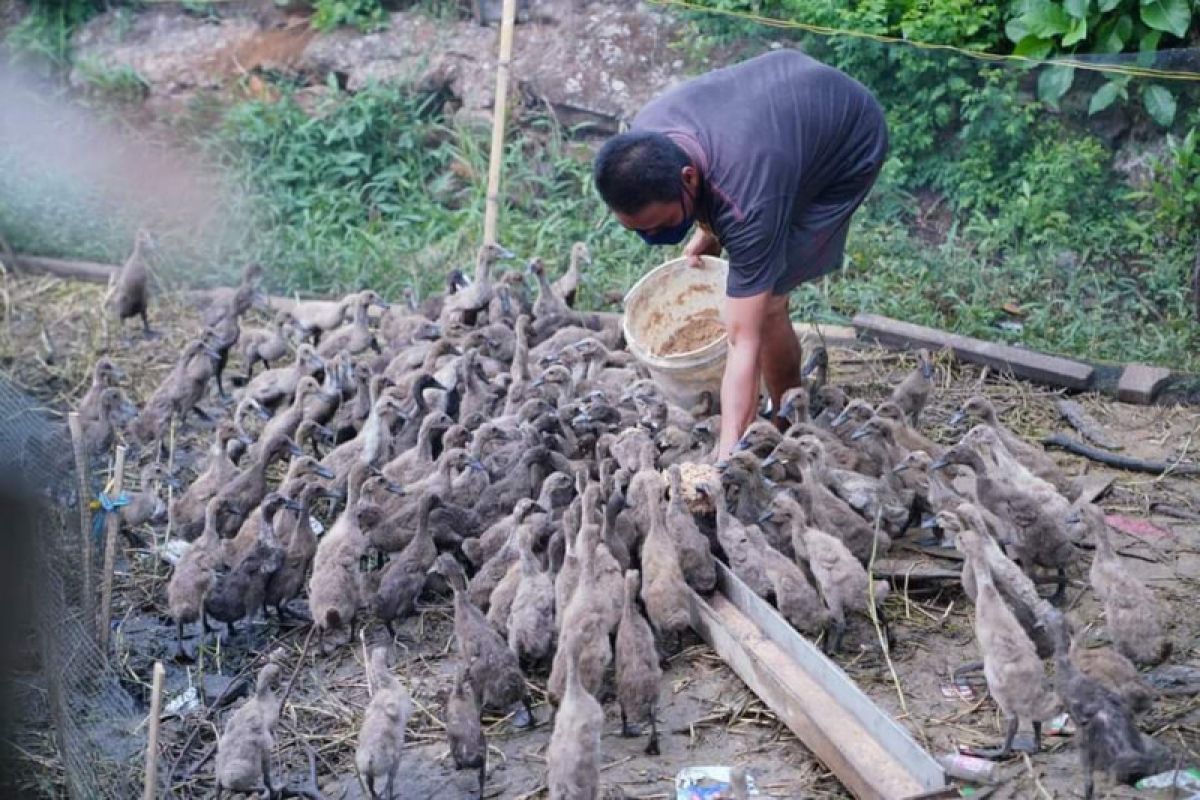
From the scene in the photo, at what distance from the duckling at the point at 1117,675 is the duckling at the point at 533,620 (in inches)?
84.1

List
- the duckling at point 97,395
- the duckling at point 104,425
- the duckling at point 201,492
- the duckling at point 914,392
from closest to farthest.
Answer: the duckling at point 201,492 → the duckling at point 914,392 → the duckling at point 104,425 → the duckling at point 97,395

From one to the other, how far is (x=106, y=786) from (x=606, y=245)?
6.60 meters

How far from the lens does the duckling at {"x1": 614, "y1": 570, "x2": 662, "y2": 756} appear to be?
590 cm

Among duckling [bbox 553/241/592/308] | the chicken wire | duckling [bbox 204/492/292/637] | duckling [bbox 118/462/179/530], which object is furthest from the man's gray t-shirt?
duckling [bbox 118/462/179/530]

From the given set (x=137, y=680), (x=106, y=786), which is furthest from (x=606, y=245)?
(x=106, y=786)

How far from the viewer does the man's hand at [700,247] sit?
327 inches

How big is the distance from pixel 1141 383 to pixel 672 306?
9.19 feet

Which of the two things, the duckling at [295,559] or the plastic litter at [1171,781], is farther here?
the duckling at [295,559]

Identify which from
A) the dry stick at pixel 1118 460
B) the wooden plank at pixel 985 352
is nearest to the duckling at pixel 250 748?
the dry stick at pixel 1118 460

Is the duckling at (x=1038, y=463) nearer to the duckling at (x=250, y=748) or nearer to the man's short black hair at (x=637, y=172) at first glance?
the man's short black hair at (x=637, y=172)

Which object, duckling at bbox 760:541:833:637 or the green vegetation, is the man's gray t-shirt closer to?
duckling at bbox 760:541:833:637

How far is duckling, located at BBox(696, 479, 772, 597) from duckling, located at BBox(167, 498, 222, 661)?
240cm

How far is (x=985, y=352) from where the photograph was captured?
9.22 m

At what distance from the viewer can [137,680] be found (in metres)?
6.79
